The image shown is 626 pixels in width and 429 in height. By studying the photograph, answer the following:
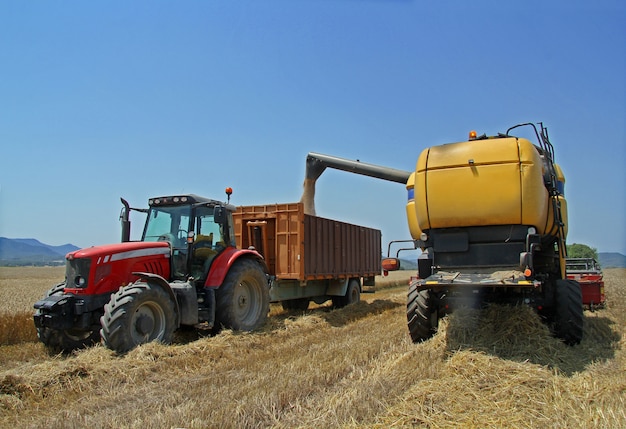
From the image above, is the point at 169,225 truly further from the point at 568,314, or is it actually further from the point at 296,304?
the point at 568,314

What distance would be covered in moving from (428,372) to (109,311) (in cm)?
412

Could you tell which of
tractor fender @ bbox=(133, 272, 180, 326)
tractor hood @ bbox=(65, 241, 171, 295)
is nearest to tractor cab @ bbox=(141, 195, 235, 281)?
tractor hood @ bbox=(65, 241, 171, 295)

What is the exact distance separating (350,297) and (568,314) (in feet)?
24.8

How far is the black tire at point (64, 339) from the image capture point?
718 cm

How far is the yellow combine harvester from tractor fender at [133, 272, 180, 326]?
347 centimetres

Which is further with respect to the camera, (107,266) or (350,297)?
(350,297)

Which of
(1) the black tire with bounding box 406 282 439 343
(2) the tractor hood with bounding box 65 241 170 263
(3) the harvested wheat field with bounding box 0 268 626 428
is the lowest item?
(3) the harvested wheat field with bounding box 0 268 626 428

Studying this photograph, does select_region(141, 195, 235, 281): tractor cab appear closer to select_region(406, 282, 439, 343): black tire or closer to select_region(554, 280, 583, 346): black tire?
select_region(406, 282, 439, 343): black tire

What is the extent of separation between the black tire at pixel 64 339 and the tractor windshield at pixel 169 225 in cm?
178

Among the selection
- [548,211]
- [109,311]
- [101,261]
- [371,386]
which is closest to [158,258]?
[101,261]

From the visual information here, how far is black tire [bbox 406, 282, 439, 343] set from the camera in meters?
7.17

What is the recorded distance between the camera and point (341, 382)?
5.31m

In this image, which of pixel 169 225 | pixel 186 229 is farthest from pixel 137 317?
pixel 169 225

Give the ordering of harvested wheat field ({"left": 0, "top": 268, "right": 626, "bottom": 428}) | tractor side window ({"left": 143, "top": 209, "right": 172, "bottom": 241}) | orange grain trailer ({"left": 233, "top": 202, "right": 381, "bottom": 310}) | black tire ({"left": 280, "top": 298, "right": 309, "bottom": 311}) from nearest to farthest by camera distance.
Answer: harvested wheat field ({"left": 0, "top": 268, "right": 626, "bottom": 428}), tractor side window ({"left": 143, "top": 209, "right": 172, "bottom": 241}), orange grain trailer ({"left": 233, "top": 202, "right": 381, "bottom": 310}), black tire ({"left": 280, "top": 298, "right": 309, "bottom": 311})
